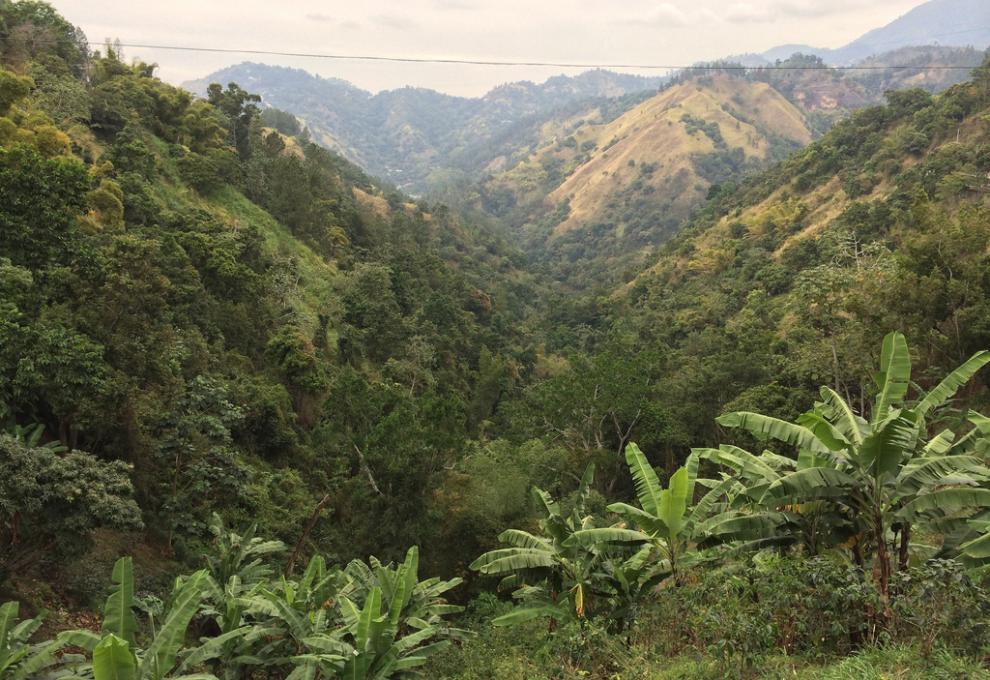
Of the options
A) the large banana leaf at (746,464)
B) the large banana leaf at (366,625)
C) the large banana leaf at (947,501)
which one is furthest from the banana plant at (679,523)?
the large banana leaf at (366,625)

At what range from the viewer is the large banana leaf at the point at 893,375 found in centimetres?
874

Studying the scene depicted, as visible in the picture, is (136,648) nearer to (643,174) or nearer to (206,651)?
(206,651)

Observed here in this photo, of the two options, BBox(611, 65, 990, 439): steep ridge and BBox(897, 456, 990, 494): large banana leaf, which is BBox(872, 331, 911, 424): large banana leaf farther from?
BBox(611, 65, 990, 439): steep ridge

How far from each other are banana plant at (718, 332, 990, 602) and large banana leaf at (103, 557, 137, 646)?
789 cm

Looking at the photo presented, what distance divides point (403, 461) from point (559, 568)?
5.18 metres

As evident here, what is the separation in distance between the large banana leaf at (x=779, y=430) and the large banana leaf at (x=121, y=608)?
7.62m

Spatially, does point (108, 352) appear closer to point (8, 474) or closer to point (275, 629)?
point (8, 474)

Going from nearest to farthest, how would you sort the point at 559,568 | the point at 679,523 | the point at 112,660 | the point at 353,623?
1. the point at 112,660
2. the point at 353,623
3. the point at 679,523
4. the point at 559,568

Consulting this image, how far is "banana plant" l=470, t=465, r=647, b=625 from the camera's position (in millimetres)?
9938

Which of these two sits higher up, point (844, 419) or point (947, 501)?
point (844, 419)

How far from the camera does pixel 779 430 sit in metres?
8.52

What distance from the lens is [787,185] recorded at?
6744 centimetres

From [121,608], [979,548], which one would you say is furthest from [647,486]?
[121,608]

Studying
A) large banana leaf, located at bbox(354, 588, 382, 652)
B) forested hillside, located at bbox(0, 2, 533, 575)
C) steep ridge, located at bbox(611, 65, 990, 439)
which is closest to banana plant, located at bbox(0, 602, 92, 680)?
forested hillside, located at bbox(0, 2, 533, 575)
